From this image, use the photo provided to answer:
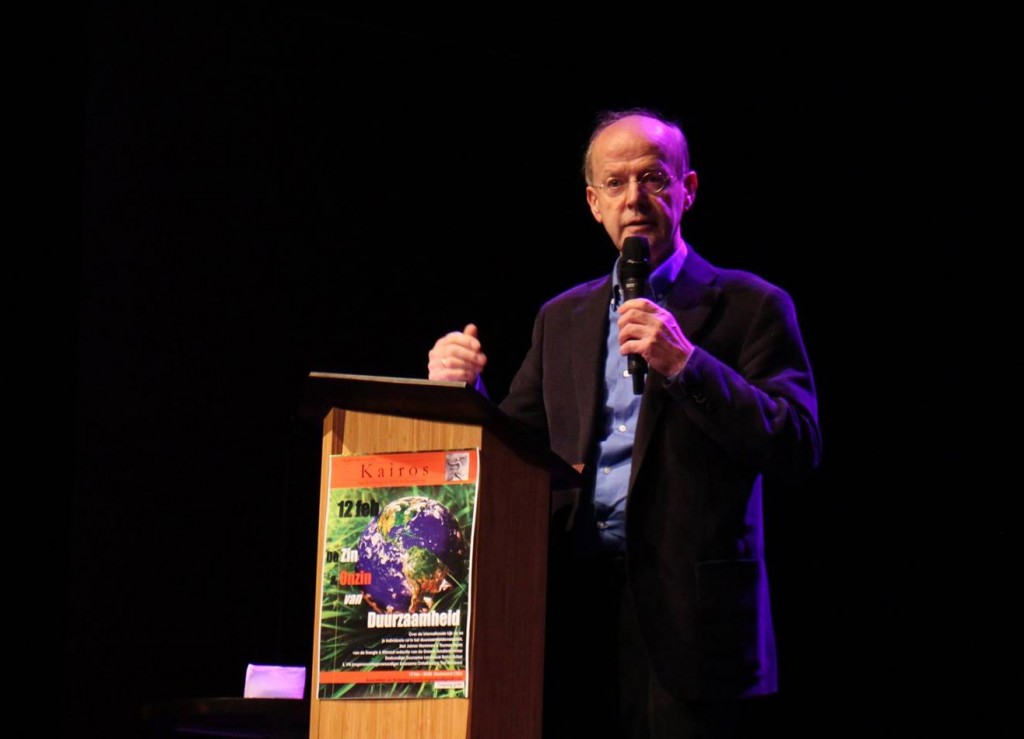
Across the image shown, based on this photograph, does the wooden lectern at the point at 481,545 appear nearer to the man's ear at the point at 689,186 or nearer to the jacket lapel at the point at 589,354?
the jacket lapel at the point at 589,354

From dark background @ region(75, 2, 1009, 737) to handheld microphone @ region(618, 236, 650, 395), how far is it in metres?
1.32

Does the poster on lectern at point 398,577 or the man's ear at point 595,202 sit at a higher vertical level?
the man's ear at point 595,202

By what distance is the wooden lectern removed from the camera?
5.67ft

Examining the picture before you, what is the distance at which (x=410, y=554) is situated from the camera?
5.85 ft

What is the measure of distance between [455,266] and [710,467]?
1.95 m

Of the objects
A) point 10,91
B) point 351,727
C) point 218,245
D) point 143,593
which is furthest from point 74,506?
point 351,727

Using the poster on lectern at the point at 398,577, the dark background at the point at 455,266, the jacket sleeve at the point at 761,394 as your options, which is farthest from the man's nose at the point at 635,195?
the dark background at the point at 455,266

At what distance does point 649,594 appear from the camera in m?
2.04

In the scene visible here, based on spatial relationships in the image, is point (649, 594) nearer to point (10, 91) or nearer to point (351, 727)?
point (351, 727)

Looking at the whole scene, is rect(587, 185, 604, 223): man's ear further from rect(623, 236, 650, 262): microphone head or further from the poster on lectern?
the poster on lectern

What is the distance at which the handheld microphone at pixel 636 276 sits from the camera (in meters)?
2.04

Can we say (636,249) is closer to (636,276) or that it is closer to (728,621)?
(636,276)

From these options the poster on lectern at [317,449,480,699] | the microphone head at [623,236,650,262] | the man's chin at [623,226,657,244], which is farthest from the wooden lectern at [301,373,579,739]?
the man's chin at [623,226,657,244]

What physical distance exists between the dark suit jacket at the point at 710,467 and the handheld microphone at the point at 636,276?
49 millimetres
